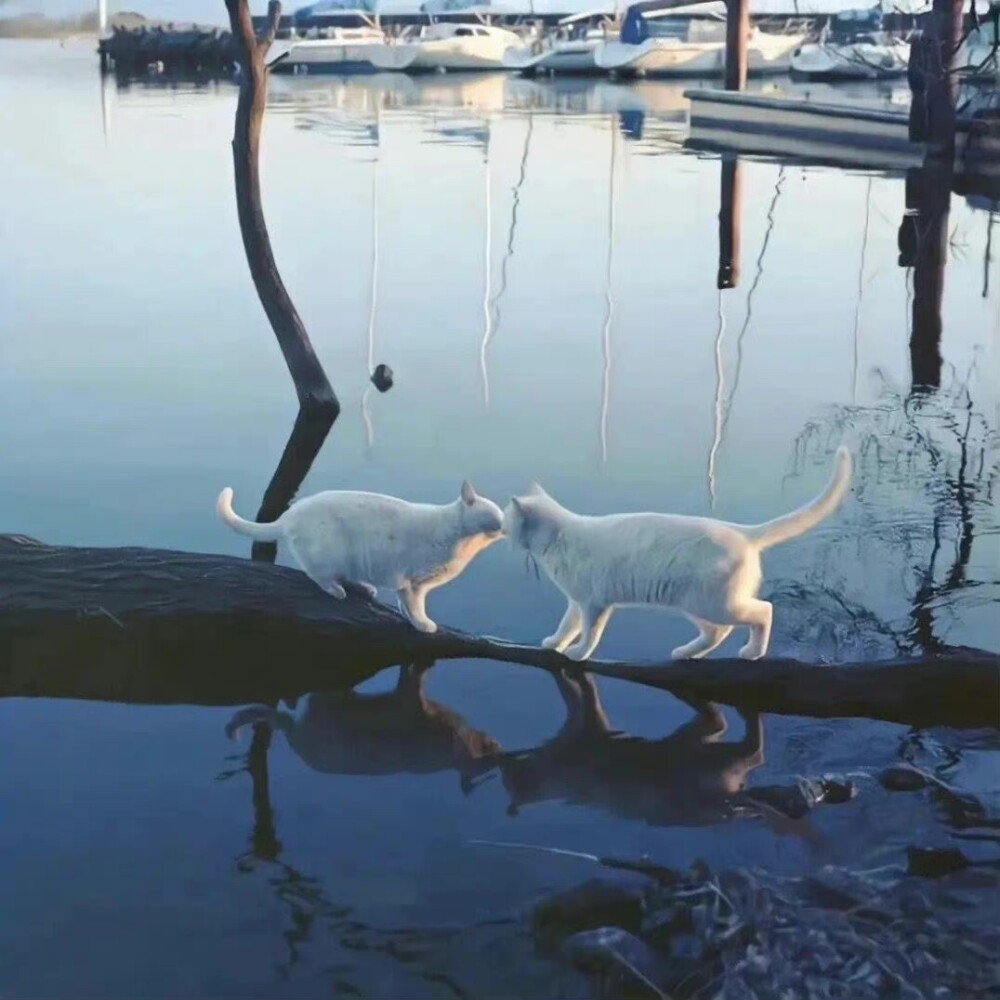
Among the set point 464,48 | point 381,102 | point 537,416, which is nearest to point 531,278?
point 537,416

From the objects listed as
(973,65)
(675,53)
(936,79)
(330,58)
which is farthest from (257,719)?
(330,58)

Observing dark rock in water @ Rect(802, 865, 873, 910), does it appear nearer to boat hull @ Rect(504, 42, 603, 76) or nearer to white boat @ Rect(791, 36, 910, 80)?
white boat @ Rect(791, 36, 910, 80)

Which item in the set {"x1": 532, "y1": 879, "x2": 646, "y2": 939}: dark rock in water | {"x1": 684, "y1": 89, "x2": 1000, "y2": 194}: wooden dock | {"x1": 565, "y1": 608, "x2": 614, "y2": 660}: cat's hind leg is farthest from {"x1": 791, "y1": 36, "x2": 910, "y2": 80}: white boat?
{"x1": 532, "y1": 879, "x2": 646, "y2": 939}: dark rock in water

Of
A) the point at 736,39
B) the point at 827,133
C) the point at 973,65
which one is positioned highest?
the point at 736,39

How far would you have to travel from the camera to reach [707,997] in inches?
155

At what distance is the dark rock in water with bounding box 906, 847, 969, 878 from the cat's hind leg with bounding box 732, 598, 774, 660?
1024mm

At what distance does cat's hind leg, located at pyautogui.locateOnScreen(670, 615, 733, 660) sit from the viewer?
5641 millimetres

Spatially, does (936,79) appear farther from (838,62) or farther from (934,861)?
(838,62)

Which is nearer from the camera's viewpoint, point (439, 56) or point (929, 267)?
point (929, 267)

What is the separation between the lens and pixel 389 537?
5.66 meters

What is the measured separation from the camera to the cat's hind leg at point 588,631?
5.54 m

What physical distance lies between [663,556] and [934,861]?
4.49 ft

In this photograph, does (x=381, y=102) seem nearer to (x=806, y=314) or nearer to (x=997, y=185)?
(x=997, y=185)

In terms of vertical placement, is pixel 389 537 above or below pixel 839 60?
below
